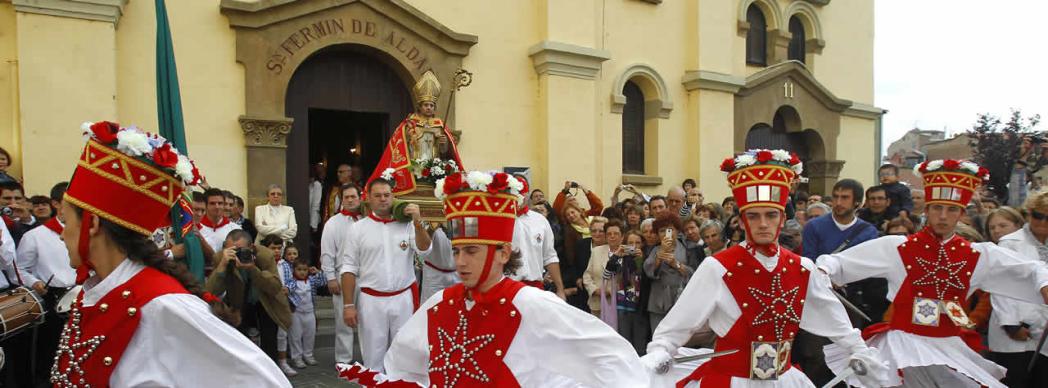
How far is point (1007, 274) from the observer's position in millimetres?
5539

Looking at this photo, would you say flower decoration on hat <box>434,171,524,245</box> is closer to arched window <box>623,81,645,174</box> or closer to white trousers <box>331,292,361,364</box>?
white trousers <box>331,292,361,364</box>

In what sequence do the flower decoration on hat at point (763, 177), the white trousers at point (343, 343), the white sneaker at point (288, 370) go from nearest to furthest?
the flower decoration on hat at point (763, 177), the white trousers at point (343, 343), the white sneaker at point (288, 370)

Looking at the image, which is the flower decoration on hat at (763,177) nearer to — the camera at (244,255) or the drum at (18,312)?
the drum at (18,312)

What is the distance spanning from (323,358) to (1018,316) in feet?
24.4

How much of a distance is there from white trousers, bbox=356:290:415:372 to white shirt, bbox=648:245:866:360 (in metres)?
3.27

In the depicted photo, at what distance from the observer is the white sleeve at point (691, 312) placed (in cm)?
421

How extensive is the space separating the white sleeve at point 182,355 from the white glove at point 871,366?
11.0 ft

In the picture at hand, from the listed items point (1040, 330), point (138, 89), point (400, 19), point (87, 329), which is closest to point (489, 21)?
point (400, 19)

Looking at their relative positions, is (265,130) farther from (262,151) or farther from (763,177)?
(763,177)

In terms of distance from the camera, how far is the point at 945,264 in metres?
5.39

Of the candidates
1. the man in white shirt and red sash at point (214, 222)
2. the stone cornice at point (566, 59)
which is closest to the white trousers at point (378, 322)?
the man in white shirt and red sash at point (214, 222)

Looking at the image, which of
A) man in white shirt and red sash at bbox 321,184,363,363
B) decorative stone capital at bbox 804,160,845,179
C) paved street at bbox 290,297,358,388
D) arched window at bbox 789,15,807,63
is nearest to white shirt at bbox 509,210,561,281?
man in white shirt and red sash at bbox 321,184,363,363

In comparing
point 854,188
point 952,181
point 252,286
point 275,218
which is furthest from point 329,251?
point 952,181

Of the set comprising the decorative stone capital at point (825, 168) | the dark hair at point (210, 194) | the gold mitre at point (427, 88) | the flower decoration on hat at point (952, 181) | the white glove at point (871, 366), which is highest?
the gold mitre at point (427, 88)
